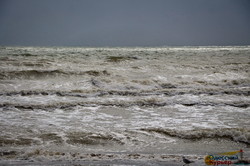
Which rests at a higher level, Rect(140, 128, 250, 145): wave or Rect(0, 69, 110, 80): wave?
Rect(0, 69, 110, 80): wave

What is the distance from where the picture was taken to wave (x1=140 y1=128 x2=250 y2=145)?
3778mm

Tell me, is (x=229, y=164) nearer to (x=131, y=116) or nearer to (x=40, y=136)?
(x=131, y=116)

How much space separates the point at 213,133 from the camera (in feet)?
12.9

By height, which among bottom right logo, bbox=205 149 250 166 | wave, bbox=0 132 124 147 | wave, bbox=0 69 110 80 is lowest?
bottom right logo, bbox=205 149 250 166

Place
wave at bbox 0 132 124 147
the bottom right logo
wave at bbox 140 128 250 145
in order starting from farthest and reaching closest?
wave at bbox 140 128 250 145, wave at bbox 0 132 124 147, the bottom right logo

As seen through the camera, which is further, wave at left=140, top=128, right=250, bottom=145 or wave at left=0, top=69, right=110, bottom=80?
wave at left=0, top=69, right=110, bottom=80

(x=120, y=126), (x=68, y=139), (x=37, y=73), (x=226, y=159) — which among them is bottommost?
(x=226, y=159)

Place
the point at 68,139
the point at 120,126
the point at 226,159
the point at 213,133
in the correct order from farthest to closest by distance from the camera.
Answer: the point at 120,126, the point at 213,133, the point at 68,139, the point at 226,159

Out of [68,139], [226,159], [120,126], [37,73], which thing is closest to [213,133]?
[226,159]

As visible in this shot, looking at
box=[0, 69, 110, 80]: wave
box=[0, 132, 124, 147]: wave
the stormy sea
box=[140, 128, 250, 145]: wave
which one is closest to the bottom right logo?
the stormy sea

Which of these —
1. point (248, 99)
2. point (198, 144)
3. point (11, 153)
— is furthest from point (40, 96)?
point (248, 99)

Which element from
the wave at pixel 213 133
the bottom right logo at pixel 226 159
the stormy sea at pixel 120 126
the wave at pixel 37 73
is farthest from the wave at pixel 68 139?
the wave at pixel 37 73

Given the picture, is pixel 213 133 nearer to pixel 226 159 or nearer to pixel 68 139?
pixel 226 159

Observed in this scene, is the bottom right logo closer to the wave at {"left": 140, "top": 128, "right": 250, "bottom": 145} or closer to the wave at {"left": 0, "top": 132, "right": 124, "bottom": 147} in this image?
the wave at {"left": 140, "top": 128, "right": 250, "bottom": 145}
